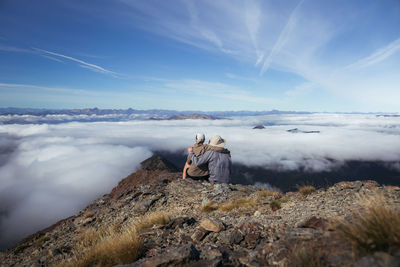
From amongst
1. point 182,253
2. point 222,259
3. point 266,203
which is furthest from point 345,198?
point 182,253

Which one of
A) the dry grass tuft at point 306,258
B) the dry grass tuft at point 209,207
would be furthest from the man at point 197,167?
the dry grass tuft at point 306,258

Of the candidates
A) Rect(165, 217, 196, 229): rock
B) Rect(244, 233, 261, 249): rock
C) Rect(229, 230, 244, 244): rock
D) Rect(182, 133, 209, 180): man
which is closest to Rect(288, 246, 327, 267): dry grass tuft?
Rect(244, 233, 261, 249): rock

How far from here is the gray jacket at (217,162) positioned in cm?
819

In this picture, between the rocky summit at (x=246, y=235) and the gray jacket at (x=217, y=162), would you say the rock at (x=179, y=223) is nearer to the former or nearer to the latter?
the rocky summit at (x=246, y=235)

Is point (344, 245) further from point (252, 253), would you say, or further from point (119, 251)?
point (119, 251)

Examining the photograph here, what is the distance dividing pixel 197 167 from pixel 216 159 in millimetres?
1356

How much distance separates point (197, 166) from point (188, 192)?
1412 millimetres

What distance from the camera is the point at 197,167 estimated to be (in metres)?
9.24

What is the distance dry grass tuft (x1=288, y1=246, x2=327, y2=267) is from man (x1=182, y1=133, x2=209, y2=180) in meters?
5.87

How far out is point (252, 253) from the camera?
316cm

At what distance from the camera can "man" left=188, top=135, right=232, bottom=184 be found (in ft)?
26.9

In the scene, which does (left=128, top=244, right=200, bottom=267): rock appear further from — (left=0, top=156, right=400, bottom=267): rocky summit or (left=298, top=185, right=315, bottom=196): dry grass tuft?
(left=298, top=185, right=315, bottom=196): dry grass tuft

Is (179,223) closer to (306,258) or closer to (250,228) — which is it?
(250,228)

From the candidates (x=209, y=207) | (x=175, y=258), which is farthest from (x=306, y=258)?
(x=209, y=207)
